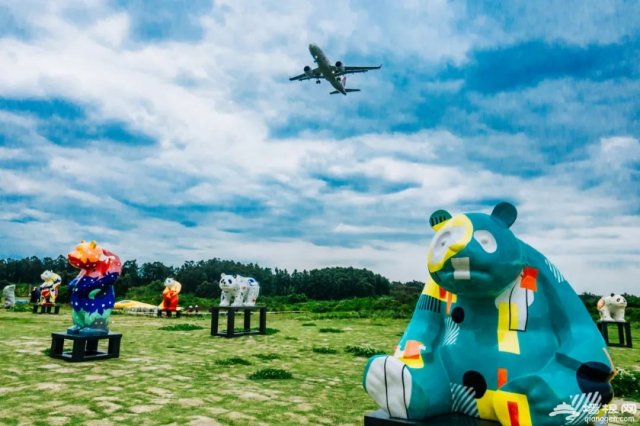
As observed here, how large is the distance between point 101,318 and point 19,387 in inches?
91.1

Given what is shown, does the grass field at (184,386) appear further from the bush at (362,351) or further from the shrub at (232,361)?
the bush at (362,351)

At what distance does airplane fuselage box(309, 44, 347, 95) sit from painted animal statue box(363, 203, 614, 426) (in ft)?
94.2

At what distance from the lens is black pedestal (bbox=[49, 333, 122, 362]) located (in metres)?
7.42

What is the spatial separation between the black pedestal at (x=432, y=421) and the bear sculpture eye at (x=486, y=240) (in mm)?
976

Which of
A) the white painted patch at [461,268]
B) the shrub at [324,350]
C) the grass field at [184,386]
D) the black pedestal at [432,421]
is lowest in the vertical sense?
the grass field at [184,386]

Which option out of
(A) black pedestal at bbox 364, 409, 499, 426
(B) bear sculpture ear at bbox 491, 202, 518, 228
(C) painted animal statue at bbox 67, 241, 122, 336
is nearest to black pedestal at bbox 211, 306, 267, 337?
(C) painted animal statue at bbox 67, 241, 122, 336

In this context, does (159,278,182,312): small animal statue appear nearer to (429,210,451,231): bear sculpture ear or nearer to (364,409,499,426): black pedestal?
(429,210,451,231): bear sculpture ear

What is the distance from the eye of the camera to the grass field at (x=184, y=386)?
178 inches

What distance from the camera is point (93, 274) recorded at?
7.89 m

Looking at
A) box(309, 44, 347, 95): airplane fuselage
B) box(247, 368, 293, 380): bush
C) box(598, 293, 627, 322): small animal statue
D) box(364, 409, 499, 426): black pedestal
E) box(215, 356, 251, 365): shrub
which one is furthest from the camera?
box(309, 44, 347, 95): airplane fuselage

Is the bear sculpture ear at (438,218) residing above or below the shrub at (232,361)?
above

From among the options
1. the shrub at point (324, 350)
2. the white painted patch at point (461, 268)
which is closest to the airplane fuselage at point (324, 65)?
the shrub at point (324, 350)

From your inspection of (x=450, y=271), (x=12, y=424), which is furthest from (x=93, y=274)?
(x=450, y=271)

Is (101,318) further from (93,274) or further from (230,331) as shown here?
(230,331)
